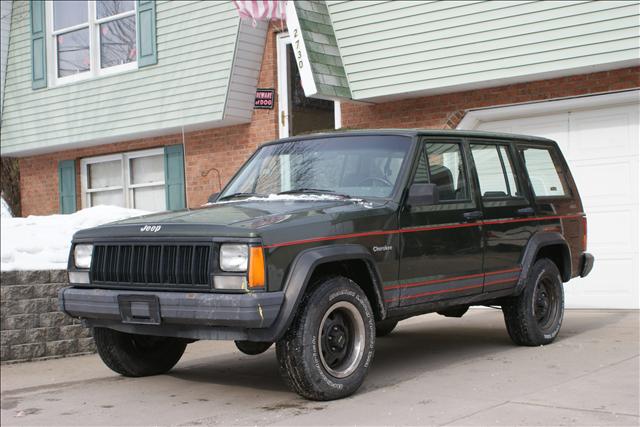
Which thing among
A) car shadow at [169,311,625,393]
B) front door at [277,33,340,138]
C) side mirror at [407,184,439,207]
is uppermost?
front door at [277,33,340,138]

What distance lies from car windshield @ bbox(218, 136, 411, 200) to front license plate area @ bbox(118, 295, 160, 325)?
1403 mm

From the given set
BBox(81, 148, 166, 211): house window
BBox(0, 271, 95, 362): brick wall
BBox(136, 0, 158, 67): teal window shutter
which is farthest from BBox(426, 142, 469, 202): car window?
BBox(81, 148, 166, 211): house window

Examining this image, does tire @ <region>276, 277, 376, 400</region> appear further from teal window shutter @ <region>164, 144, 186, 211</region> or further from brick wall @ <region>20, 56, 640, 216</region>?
teal window shutter @ <region>164, 144, 186, 211</region>

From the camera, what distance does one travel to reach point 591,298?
10.3 metres

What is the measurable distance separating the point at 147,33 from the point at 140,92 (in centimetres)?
98

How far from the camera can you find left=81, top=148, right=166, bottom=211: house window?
14898mm

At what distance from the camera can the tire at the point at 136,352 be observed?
6.27 metres

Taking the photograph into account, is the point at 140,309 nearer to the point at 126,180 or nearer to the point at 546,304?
the point at 546,304

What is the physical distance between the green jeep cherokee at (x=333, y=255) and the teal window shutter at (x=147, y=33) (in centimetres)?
775

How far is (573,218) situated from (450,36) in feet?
12.1

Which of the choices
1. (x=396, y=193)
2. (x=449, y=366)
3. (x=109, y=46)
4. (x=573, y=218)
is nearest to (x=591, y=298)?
(x=573, y=218)

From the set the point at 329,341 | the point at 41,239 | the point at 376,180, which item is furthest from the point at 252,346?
the point at 41,239

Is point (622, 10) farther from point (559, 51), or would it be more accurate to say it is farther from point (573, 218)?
point (573, 218)

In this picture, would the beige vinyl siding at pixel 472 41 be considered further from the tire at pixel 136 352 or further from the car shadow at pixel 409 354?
the tire at pixel 136 352
